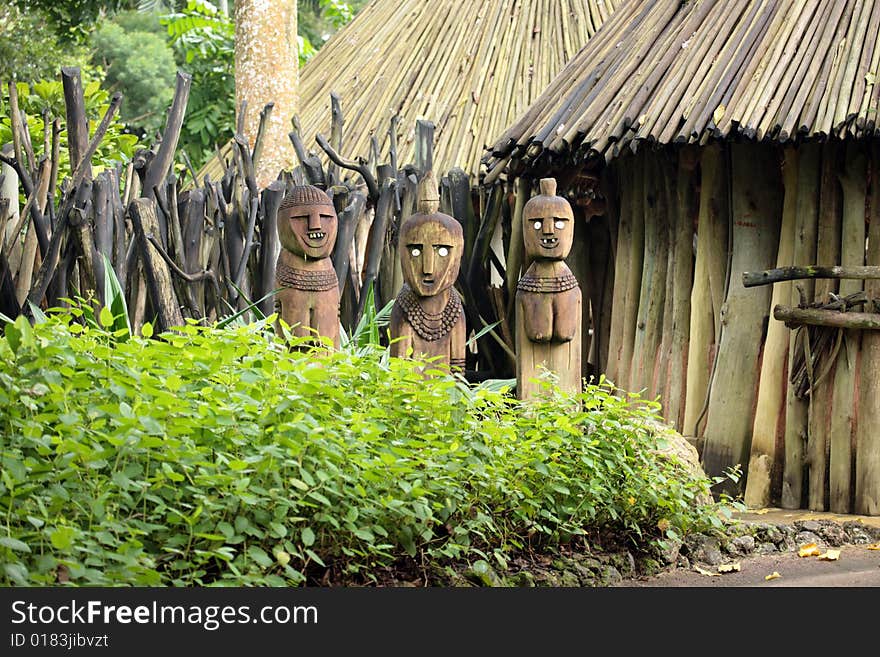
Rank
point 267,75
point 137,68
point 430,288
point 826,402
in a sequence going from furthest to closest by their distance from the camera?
point 137,68 < point 267,75 < point 826,402 < point 430,288

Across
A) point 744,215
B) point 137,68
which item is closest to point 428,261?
point 744,215

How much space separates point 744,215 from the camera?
7.05 metres

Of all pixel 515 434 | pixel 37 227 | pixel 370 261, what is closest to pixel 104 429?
pixel 515 434

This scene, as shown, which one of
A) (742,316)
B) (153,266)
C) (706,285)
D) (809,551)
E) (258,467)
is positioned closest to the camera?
(258,467)

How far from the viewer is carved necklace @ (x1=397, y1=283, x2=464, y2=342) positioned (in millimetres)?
6160

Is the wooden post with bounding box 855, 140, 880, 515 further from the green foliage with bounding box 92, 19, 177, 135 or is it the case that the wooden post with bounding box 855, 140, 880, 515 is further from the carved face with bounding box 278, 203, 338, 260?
the green foliage with bounding box 92, 19, 177, 135

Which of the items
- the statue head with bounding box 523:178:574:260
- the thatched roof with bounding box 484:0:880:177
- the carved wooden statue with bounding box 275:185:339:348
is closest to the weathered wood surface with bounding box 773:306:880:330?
the thatched roof with bounding box 484:0:880:177

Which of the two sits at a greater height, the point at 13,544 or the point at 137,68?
the point at 137,68

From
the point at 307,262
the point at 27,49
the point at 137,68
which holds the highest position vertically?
the point at 137,68

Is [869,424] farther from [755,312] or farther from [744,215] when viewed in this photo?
[744,215]

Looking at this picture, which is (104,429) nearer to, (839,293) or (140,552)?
(140,552)

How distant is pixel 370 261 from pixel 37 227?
2003 mm

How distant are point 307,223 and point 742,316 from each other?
2593 mm

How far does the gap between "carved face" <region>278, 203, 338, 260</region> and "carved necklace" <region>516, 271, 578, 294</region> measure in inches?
40.3
